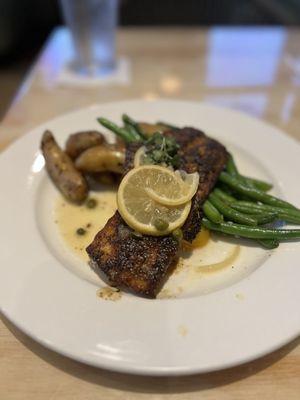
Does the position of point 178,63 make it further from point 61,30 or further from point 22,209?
point 22,209

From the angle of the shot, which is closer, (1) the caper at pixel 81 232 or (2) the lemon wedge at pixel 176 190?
(2) the lemon wedge at pixel 176 190

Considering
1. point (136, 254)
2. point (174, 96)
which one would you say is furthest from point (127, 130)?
point (174, 96)

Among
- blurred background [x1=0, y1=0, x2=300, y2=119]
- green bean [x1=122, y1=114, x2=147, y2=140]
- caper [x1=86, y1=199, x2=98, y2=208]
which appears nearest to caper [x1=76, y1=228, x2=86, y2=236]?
caper [x1=86, y1=199, x2=98, y2=208]

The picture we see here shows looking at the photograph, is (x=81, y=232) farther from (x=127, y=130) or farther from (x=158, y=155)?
(x=127, y=130)

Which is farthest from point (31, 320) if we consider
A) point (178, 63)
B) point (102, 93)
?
point (178, 63)

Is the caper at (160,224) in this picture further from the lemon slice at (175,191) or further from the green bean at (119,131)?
the green bean at (119,131)

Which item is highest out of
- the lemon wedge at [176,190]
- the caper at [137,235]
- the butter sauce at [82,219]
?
the lemon wedge at [176,190]

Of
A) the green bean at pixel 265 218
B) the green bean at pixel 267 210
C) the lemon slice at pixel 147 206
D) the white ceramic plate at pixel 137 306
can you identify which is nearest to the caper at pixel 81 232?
the white ceramic plate at pixel 137 306

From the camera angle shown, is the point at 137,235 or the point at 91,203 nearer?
the point at 137,235
